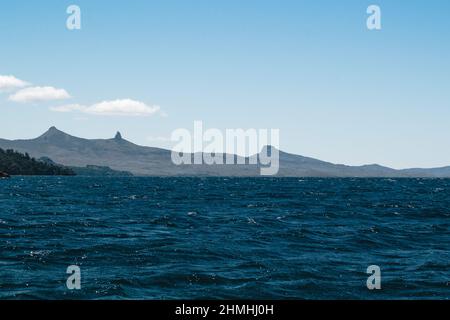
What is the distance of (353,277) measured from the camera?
21297 millimetres

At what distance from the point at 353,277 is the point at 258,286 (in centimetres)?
468

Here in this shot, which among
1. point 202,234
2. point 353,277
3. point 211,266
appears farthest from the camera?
point 202,234

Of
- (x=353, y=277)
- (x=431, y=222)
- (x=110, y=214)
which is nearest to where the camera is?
(x=353, y=277)

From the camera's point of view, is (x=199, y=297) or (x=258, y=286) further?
(x=258, y=286)

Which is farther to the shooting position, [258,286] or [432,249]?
[432,249]

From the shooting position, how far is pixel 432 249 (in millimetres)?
29906

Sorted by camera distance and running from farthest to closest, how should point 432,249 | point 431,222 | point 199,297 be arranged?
1. point 431,222
2. point 432,249
3. point 199,297

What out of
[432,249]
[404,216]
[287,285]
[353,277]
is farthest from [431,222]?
[287,285]
